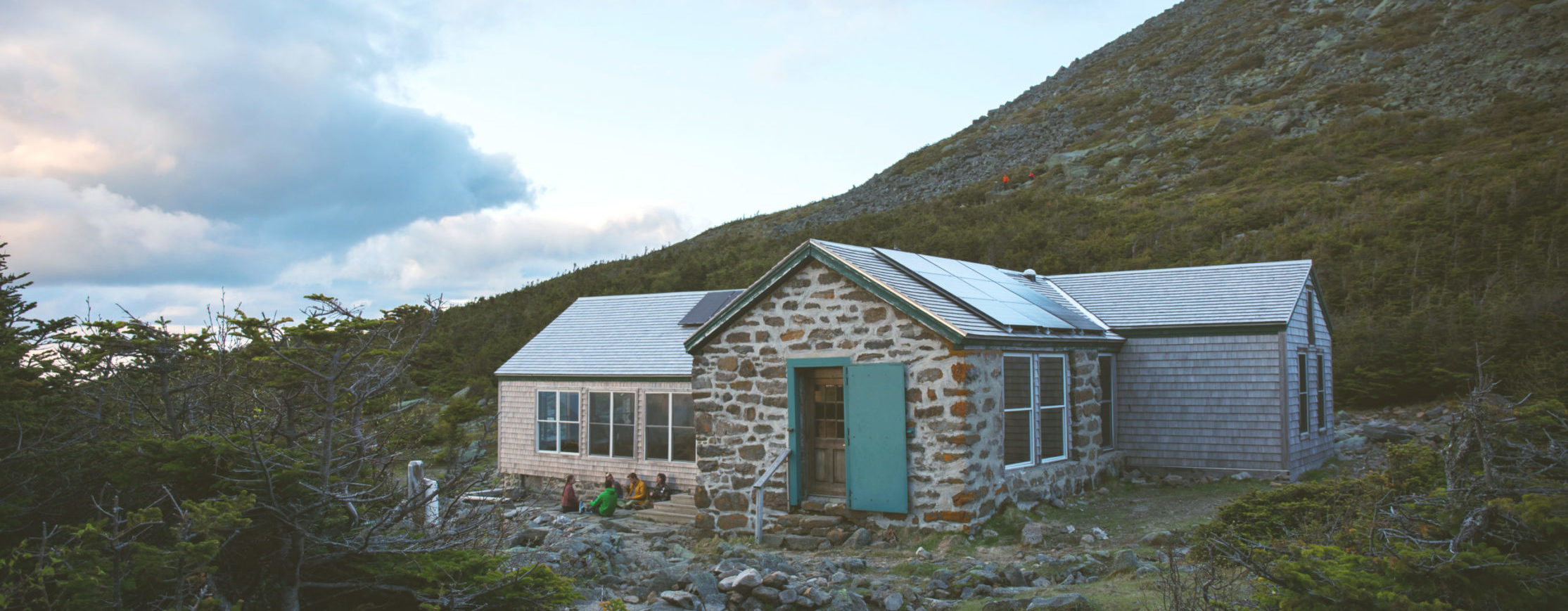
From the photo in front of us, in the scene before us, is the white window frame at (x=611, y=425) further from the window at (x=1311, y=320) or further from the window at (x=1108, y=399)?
the window at (x=1311, y=320)

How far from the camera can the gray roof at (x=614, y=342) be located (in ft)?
58.6

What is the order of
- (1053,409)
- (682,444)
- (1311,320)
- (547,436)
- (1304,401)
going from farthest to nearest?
(547,436)
(682,444)
(1311,320)
(1304,401)
(1053,409)

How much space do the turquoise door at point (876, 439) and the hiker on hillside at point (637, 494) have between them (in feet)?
19.2

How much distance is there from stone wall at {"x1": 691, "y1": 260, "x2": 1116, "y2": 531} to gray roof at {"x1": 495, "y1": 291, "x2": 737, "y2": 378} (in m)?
4.18

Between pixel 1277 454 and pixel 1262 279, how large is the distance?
327cm

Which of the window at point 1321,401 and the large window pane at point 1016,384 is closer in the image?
the large window pane at point 1016,384

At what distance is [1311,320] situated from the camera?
16.2 metres

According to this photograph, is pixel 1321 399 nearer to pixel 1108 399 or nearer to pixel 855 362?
pixel 1108 399

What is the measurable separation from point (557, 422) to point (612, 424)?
5.20ft

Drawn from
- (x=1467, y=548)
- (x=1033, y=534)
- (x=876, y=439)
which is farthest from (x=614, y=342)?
(x=1467, y=548)

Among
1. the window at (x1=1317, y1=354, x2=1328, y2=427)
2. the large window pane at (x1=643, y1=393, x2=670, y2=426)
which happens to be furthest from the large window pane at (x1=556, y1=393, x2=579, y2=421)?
the window at (x1=1317, y1=354, x2=1328, y2=427)

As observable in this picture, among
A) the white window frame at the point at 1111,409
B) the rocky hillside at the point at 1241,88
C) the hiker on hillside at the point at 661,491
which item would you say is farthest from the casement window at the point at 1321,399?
the rocky hillside at the point at 1241,88

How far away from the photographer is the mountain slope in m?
20.4

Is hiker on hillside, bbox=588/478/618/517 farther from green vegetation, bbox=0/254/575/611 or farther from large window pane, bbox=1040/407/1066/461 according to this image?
green vegetation, bbox=0/254/575/611
